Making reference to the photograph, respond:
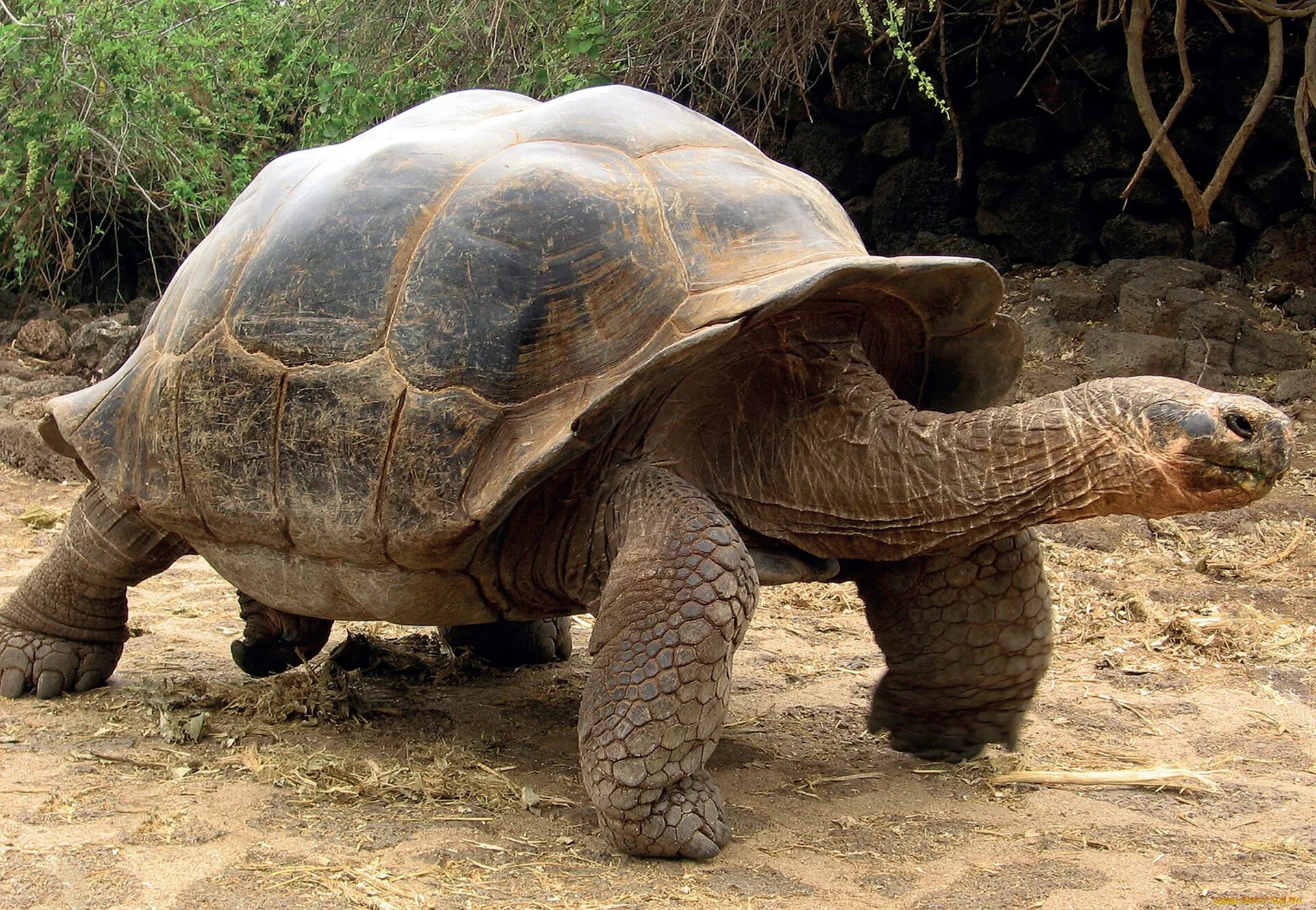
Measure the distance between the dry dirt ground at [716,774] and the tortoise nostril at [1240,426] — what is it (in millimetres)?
812

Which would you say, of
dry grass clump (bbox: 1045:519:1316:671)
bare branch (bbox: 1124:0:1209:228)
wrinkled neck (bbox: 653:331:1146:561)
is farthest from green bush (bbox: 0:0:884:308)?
wrinkled neck (bbox: 653:331:1146:561)

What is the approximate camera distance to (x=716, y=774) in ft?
9.98

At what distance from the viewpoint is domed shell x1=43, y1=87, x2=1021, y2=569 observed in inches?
103

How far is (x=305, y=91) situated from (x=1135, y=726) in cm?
652

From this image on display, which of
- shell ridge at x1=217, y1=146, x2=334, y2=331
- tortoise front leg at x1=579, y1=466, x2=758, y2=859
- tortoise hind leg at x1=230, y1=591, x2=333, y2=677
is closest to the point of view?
tortoise front leg at x1=579, y1=466, x2=758, y2=859

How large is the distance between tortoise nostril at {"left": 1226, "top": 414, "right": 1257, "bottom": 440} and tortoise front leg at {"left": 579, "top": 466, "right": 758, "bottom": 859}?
0.91 metres

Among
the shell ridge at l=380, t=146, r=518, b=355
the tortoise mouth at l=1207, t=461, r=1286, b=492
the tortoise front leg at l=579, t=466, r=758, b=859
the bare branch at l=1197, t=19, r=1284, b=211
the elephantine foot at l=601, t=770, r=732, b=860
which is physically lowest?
the elephantine foot at l=601, t=770, r=732, b=860

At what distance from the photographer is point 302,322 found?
2863 millimetres

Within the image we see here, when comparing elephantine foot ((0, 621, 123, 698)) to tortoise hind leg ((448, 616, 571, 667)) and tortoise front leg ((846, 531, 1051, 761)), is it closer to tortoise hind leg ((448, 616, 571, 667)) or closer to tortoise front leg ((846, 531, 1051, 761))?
tortoise hind leg ((448, 616, 571, 667))

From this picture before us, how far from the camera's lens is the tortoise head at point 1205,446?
7.09ft

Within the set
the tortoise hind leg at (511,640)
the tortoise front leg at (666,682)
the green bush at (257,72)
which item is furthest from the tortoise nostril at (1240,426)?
the green bush at (257,72)

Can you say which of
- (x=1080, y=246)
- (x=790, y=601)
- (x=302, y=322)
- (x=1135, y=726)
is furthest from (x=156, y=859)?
(x=1080, y=246)

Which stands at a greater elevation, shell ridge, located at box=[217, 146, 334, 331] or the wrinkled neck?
shell ridge, located at box=[217, 146, 334, 331]

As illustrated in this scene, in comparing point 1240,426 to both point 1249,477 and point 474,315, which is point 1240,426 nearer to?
point 1249,477
